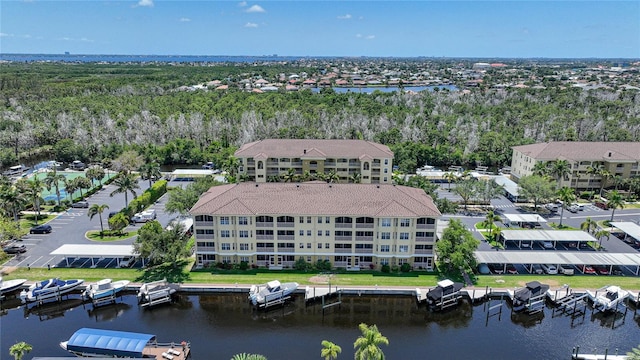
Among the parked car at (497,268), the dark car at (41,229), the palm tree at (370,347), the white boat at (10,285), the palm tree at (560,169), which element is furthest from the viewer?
the palm tree at (560,169)

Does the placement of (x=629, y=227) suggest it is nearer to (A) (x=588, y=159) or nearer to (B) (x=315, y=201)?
(A) (x=588, y=159)

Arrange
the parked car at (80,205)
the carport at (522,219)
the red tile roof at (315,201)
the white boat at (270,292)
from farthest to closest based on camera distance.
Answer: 1. the parked car at (80,205)
2. the carport at (522,219)
3. the red tile roof at (315,201)
4. the white boat at (270,292)

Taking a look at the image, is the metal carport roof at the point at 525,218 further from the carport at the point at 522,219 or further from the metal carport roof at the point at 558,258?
the metal carport roof at the point at 558,258

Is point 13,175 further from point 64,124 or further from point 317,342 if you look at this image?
point 317,342

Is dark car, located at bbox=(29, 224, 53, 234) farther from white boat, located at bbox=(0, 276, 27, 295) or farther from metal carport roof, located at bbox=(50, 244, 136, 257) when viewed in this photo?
white boat, located at bbox=(0, 276, 27, 295)

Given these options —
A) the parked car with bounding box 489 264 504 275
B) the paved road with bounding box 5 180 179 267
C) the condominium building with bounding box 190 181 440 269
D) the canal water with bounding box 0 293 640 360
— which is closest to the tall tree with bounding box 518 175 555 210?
the parked car with bounding box 489 264 504 275

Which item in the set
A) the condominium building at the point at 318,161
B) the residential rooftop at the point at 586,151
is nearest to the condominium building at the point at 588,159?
the residential rooftop at the point at 586,151

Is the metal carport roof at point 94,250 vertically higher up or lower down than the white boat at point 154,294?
higher up
